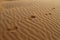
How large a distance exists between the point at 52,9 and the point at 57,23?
5.3 inches

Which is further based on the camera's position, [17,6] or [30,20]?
[17,6]

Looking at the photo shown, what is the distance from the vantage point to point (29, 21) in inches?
21.9

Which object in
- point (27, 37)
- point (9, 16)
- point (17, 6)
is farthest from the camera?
point (17, 6)

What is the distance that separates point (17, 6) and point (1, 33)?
0.82 feet

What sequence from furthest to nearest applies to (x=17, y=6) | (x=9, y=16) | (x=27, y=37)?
(x=17, y=6)
(x=9, y=16)
(x=27, y=37)

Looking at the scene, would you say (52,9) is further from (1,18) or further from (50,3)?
(1,18)

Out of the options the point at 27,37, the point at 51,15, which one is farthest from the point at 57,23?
the point at 27,37

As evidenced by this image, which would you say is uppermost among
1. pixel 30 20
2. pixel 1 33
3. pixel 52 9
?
pixel 52 9

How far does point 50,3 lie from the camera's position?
754 mm

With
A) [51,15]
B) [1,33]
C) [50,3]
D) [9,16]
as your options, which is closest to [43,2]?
[50,3]

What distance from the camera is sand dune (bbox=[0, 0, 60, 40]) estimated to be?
481 mm

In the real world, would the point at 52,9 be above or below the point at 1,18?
above

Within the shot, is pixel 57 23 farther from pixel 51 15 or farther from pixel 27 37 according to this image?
pixel 27 37

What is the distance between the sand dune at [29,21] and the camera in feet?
1.58
